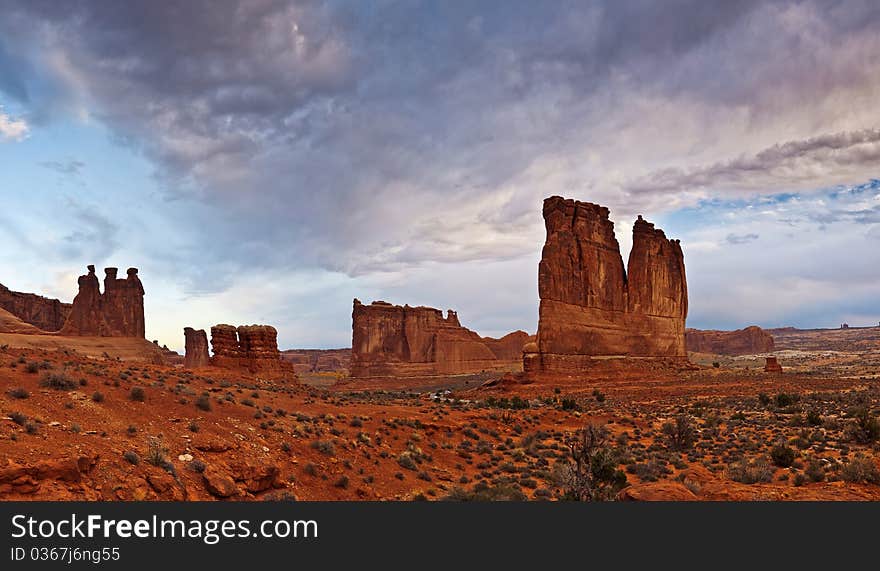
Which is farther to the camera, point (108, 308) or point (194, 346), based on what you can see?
point (194, 346)

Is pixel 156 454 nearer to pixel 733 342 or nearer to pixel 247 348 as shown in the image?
pixel 247 348

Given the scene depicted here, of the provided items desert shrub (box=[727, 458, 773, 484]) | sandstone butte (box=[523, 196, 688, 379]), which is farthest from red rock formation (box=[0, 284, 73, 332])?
desert shrub (box=[727, 458, 773, 484])

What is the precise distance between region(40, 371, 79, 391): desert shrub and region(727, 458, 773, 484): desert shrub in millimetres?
18520

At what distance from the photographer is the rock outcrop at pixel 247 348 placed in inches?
1539

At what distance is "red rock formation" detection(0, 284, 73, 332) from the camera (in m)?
81.4

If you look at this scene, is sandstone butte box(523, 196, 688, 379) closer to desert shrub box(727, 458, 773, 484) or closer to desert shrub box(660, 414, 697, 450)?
desert shrub box(660, 414, 697, 450)

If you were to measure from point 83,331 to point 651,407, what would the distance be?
251 ft

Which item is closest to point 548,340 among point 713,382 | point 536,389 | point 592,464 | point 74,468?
point 536,389

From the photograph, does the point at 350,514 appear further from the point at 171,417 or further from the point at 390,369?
the point at 390,369

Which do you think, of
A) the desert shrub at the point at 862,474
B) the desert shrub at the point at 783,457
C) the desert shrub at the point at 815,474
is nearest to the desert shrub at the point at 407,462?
the desert shrub at the point at 815,474

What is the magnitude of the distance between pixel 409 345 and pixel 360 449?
83.9 meters

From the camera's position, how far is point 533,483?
50.1ft

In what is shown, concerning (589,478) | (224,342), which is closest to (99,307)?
(224,342)

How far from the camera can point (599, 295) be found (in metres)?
60.1
